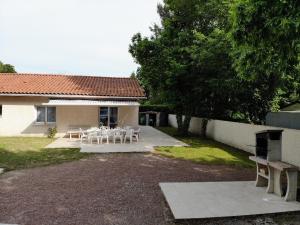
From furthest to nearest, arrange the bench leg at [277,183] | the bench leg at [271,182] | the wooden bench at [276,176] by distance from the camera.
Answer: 1. the bench leg at [271,182]
2. the bench leg at [277,183]
3. the wooden bench at [276,176]

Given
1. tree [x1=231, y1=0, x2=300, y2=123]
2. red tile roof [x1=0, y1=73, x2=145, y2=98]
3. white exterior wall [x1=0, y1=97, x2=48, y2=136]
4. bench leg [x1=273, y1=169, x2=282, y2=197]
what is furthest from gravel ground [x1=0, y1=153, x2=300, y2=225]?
white exterior wall [x1=0, y1=97, x2=48, y2=136]

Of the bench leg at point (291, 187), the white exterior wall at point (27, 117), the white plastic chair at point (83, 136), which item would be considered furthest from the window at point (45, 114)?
the bench leg at point (291, 187)

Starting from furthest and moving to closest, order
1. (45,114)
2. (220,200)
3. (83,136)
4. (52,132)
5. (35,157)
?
(45,114) → (52,132) → (83,136) → (35,157) → (220,200)

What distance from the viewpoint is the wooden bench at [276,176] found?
8.56m

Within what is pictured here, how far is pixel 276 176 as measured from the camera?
360 inches

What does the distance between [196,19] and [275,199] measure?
19.8 m

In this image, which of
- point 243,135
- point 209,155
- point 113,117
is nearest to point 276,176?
point 209,155

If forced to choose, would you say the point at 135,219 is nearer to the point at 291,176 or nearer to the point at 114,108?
the point at 291,176

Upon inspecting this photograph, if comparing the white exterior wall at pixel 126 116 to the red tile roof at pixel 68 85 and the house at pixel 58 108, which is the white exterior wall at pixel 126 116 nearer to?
the house at pixel 58 108

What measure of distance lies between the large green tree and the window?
899 centimetres

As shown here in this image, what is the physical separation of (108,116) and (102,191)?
689 inches

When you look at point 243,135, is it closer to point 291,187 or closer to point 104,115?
point 291,187

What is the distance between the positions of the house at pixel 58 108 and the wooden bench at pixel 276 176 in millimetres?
15865

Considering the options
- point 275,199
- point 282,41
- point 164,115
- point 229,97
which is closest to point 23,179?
point 275,199
